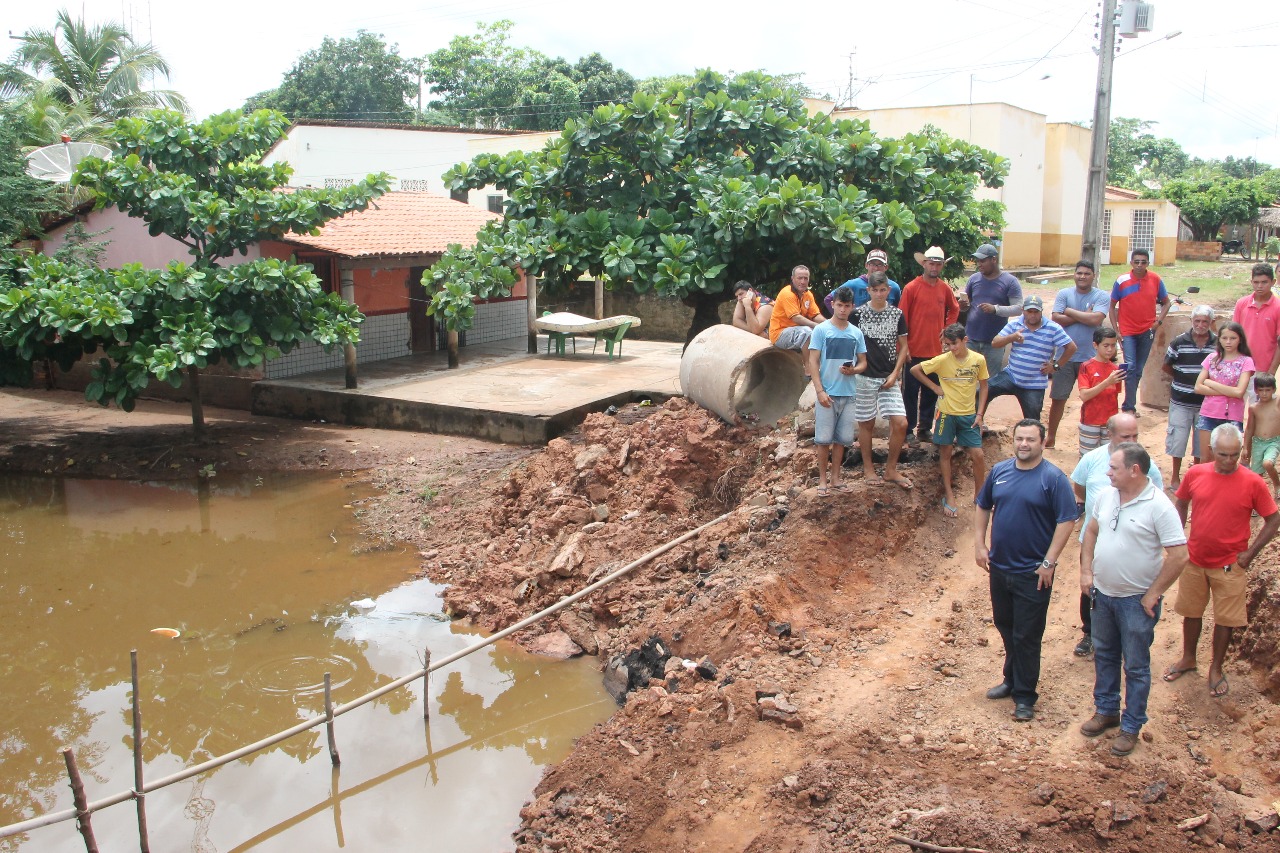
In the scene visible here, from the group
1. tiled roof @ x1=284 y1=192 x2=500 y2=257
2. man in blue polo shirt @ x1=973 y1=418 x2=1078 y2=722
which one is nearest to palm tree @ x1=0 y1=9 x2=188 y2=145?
tiled roof @ x1=284 y1=192 x2=500 y2=257

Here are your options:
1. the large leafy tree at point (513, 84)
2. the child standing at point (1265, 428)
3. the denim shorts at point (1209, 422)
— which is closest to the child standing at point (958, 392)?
the denim shorts at point (1209, 422)

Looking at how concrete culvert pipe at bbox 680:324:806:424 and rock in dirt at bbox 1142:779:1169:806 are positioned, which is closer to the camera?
rock in dirt at bbox 1142:779:1169:806

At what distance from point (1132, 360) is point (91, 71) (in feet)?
93.6

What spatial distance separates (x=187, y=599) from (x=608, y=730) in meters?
5.13

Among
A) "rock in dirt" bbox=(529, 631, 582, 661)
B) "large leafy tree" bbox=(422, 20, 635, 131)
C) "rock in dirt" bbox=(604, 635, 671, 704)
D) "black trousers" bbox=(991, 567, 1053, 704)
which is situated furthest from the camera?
"large leafy tree" bbox=(422, 20, 635, 131)

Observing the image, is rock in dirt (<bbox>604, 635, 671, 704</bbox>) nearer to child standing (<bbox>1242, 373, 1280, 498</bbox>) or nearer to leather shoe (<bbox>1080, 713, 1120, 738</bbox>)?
leather shoe (<bbox>1080, 713, 1120, 738</bbox>)

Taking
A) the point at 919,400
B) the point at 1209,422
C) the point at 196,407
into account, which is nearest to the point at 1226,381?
the point at 1209,422

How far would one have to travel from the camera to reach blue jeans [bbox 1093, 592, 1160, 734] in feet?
16.9

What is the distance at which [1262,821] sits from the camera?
4629 mm

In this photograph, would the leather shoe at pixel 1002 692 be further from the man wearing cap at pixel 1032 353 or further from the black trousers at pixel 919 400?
the black trousers at pixel 919 400

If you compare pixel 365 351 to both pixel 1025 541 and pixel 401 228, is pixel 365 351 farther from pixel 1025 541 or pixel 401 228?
pixel 1025 541

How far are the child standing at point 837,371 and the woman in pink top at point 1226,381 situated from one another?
8.11ft

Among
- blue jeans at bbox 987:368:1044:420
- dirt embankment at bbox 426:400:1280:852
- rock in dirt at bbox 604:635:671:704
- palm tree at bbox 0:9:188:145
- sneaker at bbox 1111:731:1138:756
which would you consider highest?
palm tree at bbox 0:9:188:145

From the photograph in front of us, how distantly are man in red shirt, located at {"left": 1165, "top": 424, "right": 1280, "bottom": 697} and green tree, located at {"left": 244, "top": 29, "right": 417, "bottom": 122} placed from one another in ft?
143
